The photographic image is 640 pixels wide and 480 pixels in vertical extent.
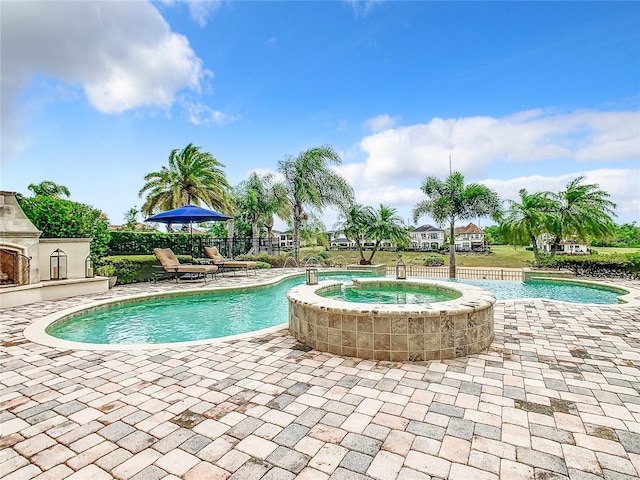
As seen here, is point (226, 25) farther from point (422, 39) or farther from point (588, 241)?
point (588, 241)

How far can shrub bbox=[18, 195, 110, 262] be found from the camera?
8.57m

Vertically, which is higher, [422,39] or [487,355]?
[422,39]

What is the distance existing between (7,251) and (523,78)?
1453 centimetres

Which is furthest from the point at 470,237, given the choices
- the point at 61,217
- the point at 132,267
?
the point at 61,217

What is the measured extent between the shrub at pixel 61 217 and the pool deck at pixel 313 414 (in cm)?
570

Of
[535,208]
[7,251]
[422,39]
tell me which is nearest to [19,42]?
[7,251]

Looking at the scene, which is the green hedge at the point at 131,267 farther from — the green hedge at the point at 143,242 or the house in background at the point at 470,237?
the house in background at the point at 470,237

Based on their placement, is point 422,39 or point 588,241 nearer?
point 422,39

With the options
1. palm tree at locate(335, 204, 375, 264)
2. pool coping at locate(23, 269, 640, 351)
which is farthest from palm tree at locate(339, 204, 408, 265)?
pool coping at locate(23, 269, 640, 351)

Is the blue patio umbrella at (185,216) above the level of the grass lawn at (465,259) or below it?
above

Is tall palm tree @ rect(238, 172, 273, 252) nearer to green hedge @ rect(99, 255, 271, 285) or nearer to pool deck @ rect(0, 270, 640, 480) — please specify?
green hedge @ rect(99, 255, 271, 285)

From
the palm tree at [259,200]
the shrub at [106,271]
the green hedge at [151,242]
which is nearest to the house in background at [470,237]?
the palm tree at [259,200]

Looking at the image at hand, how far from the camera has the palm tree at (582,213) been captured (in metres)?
15.4

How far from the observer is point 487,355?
4027mm
